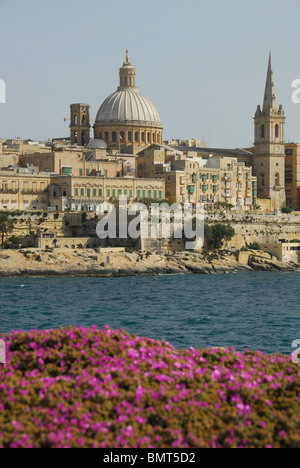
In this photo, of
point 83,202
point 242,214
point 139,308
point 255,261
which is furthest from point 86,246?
point 139,308

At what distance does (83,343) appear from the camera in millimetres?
13094

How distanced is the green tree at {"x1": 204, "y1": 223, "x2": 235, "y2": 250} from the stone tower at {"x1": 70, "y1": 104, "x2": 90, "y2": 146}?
2492 cm

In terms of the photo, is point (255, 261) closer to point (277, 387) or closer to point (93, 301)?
point (93, 301)

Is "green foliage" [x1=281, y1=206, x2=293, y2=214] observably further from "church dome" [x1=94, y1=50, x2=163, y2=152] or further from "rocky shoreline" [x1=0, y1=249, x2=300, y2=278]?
"rocky shoreline" [x1=0, y1=249, x2=300, y2=278]

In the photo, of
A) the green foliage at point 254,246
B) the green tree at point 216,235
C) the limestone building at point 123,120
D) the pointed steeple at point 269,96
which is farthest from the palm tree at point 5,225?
the pointed steeple at point 269,96

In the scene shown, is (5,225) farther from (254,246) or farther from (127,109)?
(127,109)

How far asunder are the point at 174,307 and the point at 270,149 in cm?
4905

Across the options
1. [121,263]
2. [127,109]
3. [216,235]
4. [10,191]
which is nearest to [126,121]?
[127,109]

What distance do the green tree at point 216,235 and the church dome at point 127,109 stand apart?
2232 cm

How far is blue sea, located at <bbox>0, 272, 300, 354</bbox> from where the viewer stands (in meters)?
30.9

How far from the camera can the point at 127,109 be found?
275ft

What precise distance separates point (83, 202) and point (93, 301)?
26.4 meters

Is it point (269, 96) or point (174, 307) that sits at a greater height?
point (269, 96)

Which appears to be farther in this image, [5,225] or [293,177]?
[293,177]
